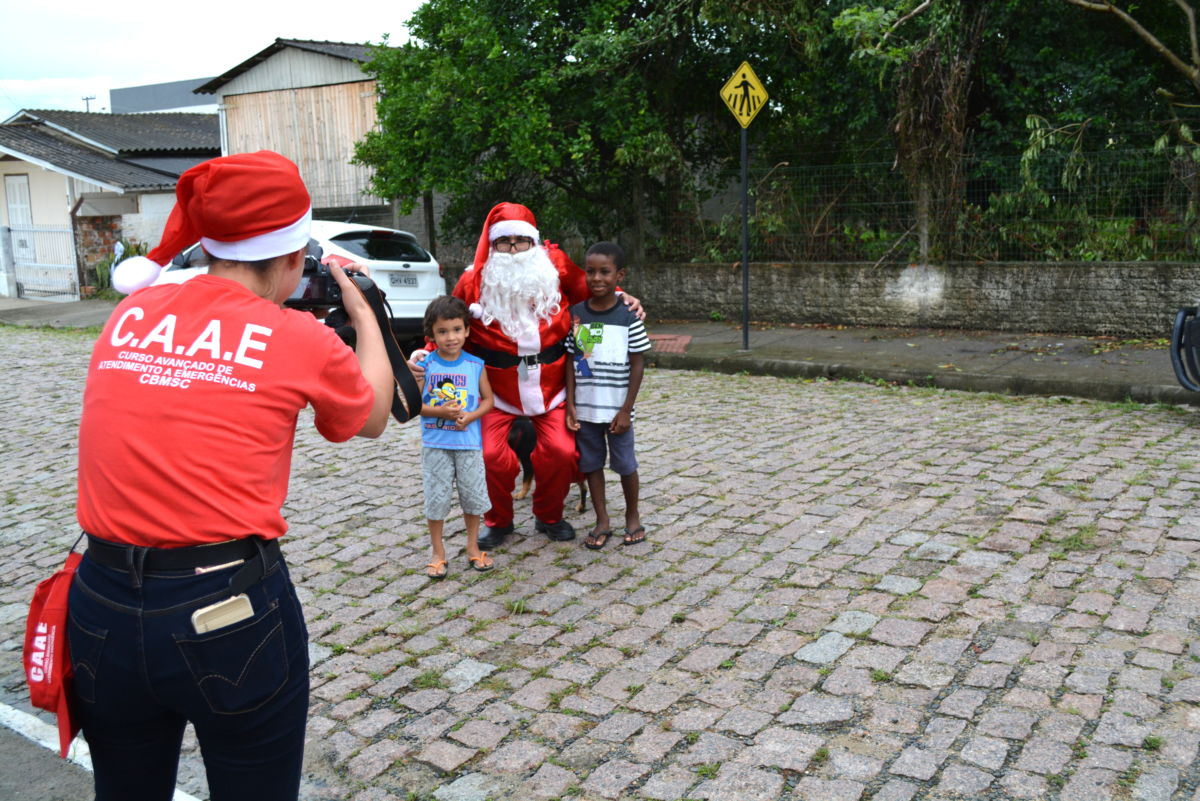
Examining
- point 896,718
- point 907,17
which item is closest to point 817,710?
point 896,718

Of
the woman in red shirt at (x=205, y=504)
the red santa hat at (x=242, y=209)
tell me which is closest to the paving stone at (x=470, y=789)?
the woman in red shirt at (x=205, y=504)

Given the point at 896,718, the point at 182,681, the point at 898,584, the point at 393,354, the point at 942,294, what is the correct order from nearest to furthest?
1. the point at 182,681
2. the point at 393,354
3. the point at 896,718
4. the point at 898,584
5. the point at 942,294

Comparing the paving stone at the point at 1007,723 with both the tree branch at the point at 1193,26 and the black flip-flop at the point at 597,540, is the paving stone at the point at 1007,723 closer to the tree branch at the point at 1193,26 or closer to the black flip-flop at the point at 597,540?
the black flip-flop at the point at 597,540

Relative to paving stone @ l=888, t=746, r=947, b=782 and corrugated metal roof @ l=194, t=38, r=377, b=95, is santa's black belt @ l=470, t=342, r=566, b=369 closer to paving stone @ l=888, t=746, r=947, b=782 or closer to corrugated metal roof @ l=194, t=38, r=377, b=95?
paving stone @ l=888, t=746, r=947, b=782

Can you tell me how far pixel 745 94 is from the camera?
11891 mm

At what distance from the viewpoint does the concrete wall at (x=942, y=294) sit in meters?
11.9

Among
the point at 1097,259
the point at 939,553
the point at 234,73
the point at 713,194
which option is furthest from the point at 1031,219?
the point at 234,73

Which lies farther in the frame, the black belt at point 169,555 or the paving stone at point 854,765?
the paving stone at point 854,765

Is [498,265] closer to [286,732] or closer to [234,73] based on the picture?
[286,732]

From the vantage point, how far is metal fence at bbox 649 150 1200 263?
1190cm

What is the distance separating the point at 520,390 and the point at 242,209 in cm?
359

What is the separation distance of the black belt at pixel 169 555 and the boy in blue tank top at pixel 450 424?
3113 millimetres

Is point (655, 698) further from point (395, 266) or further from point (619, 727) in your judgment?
point (395, 266)

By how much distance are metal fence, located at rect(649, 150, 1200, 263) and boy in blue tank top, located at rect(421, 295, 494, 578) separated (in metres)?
9.09
